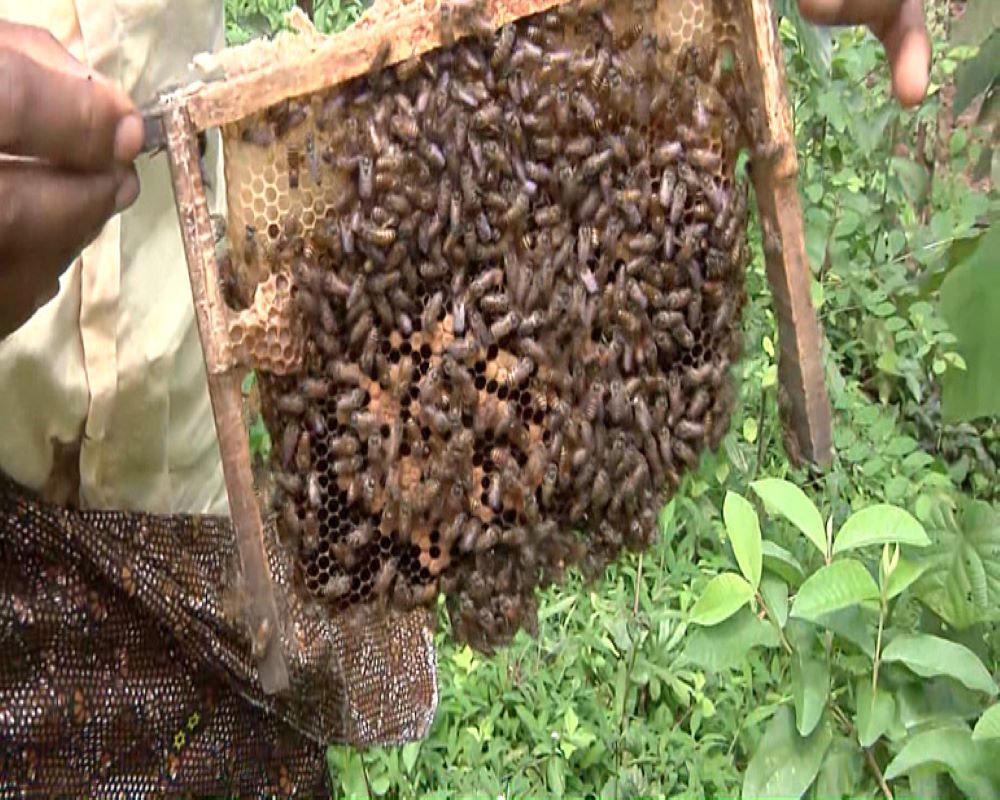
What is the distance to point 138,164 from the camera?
198cm

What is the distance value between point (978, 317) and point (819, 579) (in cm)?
63

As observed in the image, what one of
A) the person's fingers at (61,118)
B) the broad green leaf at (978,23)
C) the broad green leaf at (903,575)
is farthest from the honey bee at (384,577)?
the broad green leaf at (978,23)

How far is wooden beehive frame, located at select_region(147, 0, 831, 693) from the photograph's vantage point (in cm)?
151

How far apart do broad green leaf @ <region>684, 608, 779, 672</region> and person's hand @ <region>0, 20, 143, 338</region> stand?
1.48 m

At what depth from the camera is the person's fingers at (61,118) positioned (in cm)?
127

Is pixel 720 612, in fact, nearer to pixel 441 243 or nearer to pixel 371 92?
pixel 441 243

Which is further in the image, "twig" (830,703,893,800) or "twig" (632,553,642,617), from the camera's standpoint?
"twig" (632,553,642,617)

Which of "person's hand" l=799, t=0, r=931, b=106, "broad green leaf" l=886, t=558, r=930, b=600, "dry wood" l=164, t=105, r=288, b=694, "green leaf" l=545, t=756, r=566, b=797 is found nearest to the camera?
"dry wood" l=164, t=105, r=288, b=694

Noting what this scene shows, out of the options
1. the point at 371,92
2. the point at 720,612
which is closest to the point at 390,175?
the point at 371,92

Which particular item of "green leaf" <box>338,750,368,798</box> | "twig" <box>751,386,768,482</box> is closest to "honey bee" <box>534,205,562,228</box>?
"twig" <box>751,386,768,482</box>

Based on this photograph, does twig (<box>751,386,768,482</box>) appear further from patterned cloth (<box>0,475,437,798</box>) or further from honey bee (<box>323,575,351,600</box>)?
honey bee (<box>323,575,351,600</box>)

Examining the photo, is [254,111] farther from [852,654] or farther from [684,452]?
[852,654]

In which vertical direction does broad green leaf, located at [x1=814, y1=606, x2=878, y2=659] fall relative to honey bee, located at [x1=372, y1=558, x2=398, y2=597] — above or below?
below

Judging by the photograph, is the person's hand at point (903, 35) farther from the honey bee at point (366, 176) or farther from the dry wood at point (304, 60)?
the honey bee at point (366, 176)
